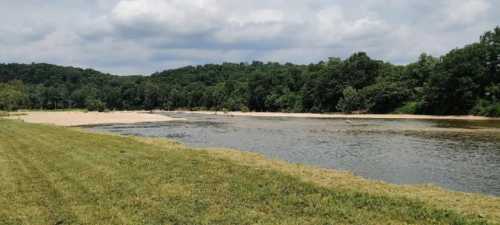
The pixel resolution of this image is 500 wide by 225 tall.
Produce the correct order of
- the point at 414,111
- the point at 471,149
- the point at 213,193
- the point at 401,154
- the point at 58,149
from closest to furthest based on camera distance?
the point at 213,193, the point at 58,149, the point at 401,154, the point at 471,149, the point at 414,111

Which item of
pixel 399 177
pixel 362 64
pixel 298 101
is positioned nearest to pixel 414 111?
pixel 362 64

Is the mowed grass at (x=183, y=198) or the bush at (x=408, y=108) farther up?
the bush at (x=408, y=108)

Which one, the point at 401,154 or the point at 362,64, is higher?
the point at 362,64

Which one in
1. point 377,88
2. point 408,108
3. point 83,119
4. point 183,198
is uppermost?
point 377,88

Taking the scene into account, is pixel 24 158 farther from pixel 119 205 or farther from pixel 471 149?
pixel 471 149

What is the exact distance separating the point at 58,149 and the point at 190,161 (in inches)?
307

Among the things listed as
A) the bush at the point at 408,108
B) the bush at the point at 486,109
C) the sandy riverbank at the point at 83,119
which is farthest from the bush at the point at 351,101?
the sandy riverbank at the point at 83,119

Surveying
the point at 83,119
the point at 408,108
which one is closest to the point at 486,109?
the point at 408,108

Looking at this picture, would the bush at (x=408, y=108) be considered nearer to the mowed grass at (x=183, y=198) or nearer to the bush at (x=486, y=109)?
the bush at (x=486, y=109)

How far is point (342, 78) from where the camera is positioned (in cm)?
12588

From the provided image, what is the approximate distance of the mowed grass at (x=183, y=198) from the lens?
10.2 meters

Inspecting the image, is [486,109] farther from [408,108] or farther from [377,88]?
[377,88]

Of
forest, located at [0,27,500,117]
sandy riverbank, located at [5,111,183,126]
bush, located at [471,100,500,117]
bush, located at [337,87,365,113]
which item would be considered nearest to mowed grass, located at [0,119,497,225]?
sandy riverbank, located at [5,111,183,126]

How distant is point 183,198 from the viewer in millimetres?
12070
